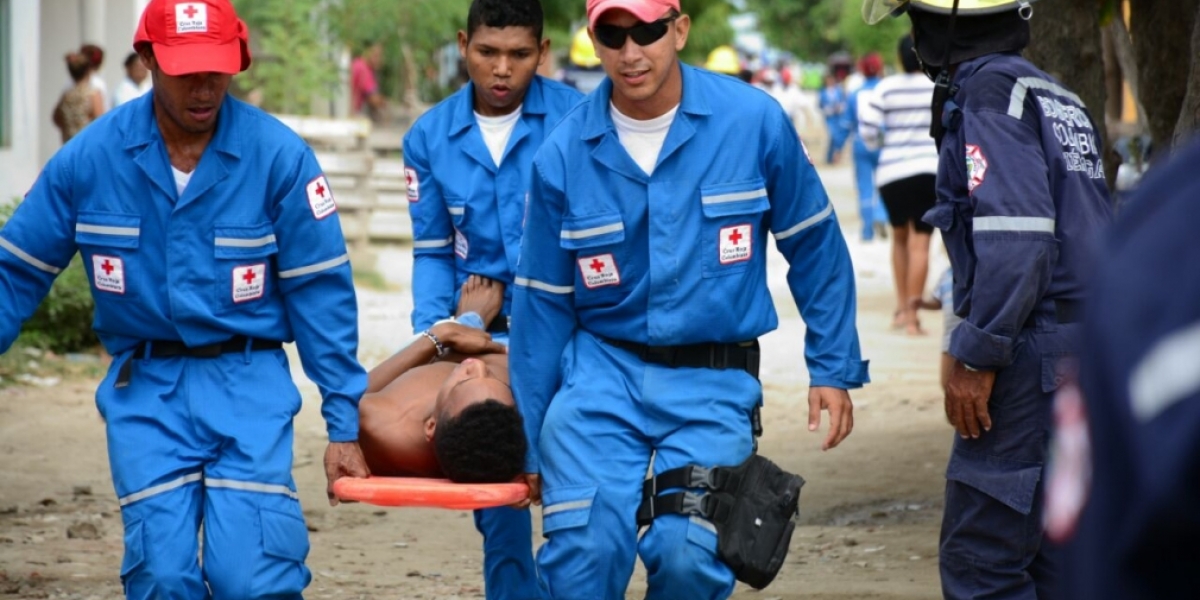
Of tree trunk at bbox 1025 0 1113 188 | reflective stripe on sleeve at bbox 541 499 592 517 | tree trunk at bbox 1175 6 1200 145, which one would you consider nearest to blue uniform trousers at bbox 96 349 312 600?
reflective stripe on sleeve at bbox 541 499 592 517

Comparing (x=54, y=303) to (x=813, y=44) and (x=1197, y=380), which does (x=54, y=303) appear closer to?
(x=1197, y=380)

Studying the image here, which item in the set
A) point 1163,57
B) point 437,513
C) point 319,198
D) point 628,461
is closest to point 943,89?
point 628,461

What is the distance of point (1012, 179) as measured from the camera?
433cm

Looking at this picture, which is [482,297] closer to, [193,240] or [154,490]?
[193,240]

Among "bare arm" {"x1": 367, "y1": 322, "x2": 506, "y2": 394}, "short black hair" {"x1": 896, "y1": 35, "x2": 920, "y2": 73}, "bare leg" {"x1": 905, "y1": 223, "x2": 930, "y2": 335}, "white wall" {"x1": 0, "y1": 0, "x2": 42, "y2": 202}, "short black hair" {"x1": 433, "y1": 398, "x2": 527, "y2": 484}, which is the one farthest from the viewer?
"white wall" {"x1": 0, "y1": 0, "x2": 42, "y2": 202}

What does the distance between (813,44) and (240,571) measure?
2654 inches

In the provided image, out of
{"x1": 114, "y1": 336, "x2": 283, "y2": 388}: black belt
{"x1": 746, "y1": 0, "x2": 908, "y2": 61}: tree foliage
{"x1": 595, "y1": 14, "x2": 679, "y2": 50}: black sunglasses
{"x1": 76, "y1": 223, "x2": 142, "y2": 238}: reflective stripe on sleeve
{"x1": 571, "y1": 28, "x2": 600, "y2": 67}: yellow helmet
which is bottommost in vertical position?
{"x1": 746, "y1": 0, "x2": 908, "y2": 61}: tree foliage

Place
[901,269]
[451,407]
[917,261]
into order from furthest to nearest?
[901,269] < [917,261] < [451,407]

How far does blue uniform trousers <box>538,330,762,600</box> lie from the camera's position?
14.6 feet

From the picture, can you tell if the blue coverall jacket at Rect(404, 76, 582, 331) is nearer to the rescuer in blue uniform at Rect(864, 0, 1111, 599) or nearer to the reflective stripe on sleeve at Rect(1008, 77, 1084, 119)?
the rescuer in blue uniform at Rect(864, 0, 1111, 599)

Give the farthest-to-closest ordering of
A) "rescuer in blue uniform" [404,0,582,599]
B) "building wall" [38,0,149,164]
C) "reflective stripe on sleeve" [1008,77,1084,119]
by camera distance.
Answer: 1. "building wall" [38,0,149,164]
2. "rescuer in blue uniform" [404,0,582,599]
3. "reflective stripe on sleeve" [1008,77,1084,119]

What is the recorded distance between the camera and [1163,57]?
7.36m

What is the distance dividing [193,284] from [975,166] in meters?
2.08

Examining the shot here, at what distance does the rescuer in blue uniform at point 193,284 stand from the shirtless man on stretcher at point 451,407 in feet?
1.52
